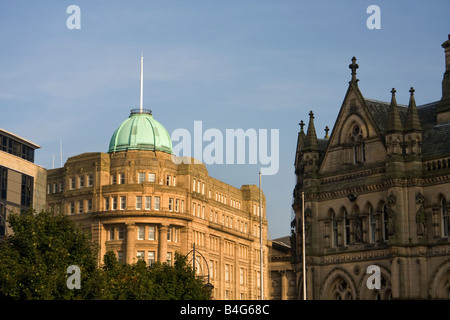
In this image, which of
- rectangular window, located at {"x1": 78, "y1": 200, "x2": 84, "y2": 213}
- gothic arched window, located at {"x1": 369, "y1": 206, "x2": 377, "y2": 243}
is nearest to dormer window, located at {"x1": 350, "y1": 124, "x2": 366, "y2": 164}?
gothic arched window, located at {"x1": 369, "y1": 206, "x2": 377, "y2": 243}

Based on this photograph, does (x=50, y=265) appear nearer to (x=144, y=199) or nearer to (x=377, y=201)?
(x=377, y=201)

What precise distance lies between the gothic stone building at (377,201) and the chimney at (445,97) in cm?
9

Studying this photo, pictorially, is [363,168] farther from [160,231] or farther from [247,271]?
[247,271]

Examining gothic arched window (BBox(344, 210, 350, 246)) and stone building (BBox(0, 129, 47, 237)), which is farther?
stone building (BBox(0, 129, 47, 237))

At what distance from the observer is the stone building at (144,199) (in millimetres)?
141875

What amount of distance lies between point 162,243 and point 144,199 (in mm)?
7560

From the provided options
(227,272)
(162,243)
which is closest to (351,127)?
(162,243)

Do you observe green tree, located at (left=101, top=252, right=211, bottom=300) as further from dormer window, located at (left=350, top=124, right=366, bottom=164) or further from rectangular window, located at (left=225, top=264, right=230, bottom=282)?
rectangular window, located at (left=225, top=264, right=230, bottom=282)

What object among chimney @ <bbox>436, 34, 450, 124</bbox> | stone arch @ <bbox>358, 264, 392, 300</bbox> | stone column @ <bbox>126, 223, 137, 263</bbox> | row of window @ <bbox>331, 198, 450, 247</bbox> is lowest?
stone arch @ <bbox>358, 264, 392, 300</bbox>

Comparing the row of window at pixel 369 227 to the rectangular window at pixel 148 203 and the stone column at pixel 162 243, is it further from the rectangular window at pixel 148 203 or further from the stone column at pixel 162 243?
the rectangular window at pixel 148 203

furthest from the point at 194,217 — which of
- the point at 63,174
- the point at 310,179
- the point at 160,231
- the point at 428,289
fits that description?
the point at 428,289

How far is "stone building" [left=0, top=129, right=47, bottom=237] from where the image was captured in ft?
325

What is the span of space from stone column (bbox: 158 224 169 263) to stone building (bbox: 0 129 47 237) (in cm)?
3511

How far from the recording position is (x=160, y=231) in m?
143
